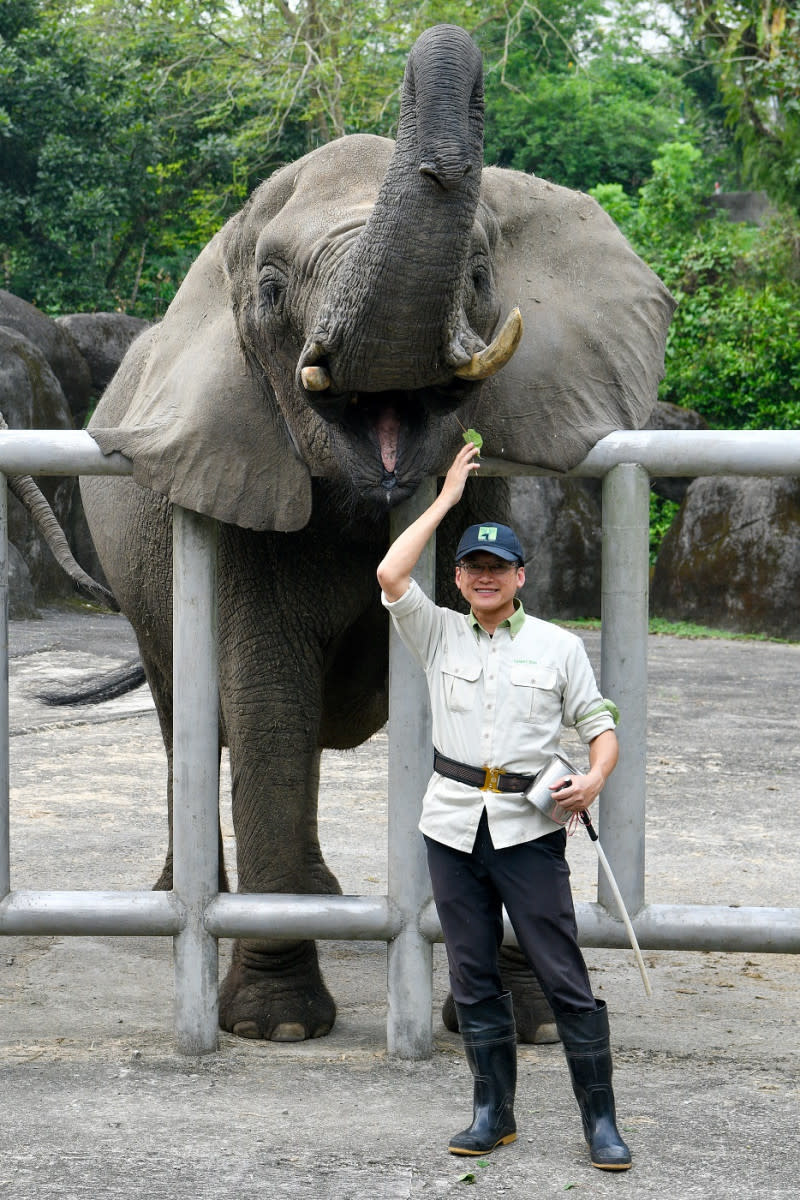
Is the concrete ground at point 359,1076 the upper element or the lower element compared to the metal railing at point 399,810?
lower

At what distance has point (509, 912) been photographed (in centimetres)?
309

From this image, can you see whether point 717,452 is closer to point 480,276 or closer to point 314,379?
point 480,276

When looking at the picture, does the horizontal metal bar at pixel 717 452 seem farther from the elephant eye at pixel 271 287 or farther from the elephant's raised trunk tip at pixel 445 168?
the elephant eye at pixel 271 287

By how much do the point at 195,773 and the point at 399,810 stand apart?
48 cm

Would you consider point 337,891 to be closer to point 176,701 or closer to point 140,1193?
point 176,701

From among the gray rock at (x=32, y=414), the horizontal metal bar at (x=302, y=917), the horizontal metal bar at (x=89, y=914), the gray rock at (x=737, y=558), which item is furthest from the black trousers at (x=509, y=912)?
the gray rock at (x=737, y=558)

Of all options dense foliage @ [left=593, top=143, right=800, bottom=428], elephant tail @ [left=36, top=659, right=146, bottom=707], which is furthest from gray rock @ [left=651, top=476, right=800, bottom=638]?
elephant tail @ [left=36, top=659, right=146, bottom=707]

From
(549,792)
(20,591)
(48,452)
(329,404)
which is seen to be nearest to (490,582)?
(549,792)

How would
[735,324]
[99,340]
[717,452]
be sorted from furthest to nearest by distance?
[735,324], [99,340], [717,452]

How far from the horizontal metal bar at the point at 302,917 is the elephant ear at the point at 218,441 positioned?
34.1 inches

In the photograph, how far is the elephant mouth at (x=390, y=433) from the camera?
3266 millimetres

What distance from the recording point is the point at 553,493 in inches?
705

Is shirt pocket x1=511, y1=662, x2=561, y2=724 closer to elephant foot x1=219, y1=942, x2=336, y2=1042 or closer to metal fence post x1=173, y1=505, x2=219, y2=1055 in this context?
metal fence post x1=173, y1=505, x2=219, y2=1055

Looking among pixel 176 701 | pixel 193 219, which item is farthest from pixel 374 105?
pixel 176 701
